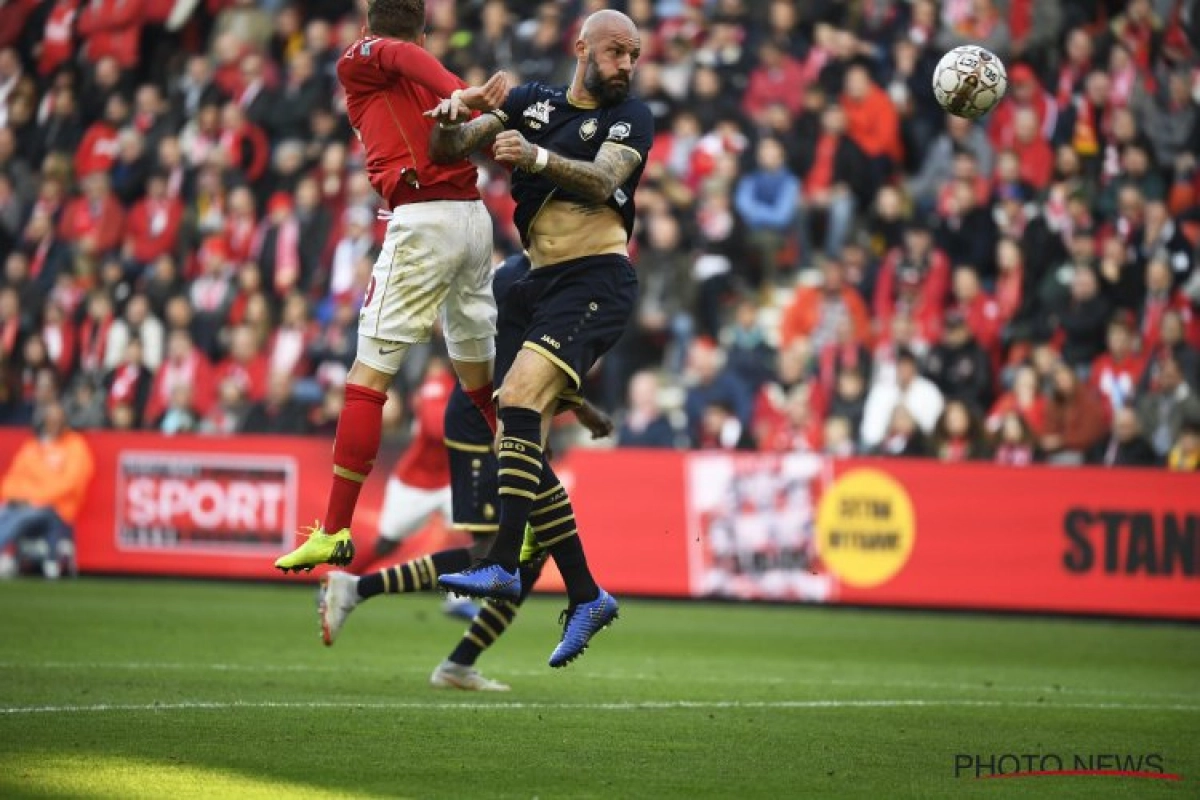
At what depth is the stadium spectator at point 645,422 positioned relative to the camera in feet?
62.4

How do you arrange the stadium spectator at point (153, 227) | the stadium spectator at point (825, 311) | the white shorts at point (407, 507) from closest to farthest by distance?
1. the white shorts at point (407, 507)
2. the stadium spectator at point (825, 311)
3. the stadium spectator at point (153, 227)

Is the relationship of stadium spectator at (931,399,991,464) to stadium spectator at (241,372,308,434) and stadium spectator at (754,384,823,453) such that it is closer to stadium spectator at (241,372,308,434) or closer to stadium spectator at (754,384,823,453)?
stadium spectator at (754,384,823,453)

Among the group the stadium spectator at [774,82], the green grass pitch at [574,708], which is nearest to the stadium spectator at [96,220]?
the stadium spectator at [774,82]

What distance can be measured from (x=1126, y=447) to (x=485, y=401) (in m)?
9.10

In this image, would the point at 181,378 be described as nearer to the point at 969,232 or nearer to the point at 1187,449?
the point at 969,232

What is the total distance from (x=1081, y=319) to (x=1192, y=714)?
8.79m

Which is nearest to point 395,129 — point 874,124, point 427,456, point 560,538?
point 560,538

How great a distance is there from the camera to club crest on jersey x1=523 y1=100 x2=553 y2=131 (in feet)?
30.6

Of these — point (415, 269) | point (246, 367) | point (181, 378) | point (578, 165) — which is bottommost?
point (181, 378)

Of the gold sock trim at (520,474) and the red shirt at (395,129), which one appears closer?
Result: the gold sock trim at (520,474)

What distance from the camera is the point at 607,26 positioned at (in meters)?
9.05

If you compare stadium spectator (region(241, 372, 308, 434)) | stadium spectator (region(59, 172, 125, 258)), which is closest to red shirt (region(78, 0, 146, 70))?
stadium spectator (region(59, 172, 125, 258))

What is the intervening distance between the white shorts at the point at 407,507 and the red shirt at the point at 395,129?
18.6 ft

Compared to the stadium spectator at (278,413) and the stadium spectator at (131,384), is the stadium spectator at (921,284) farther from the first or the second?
the stadium spectator at (131,384)
